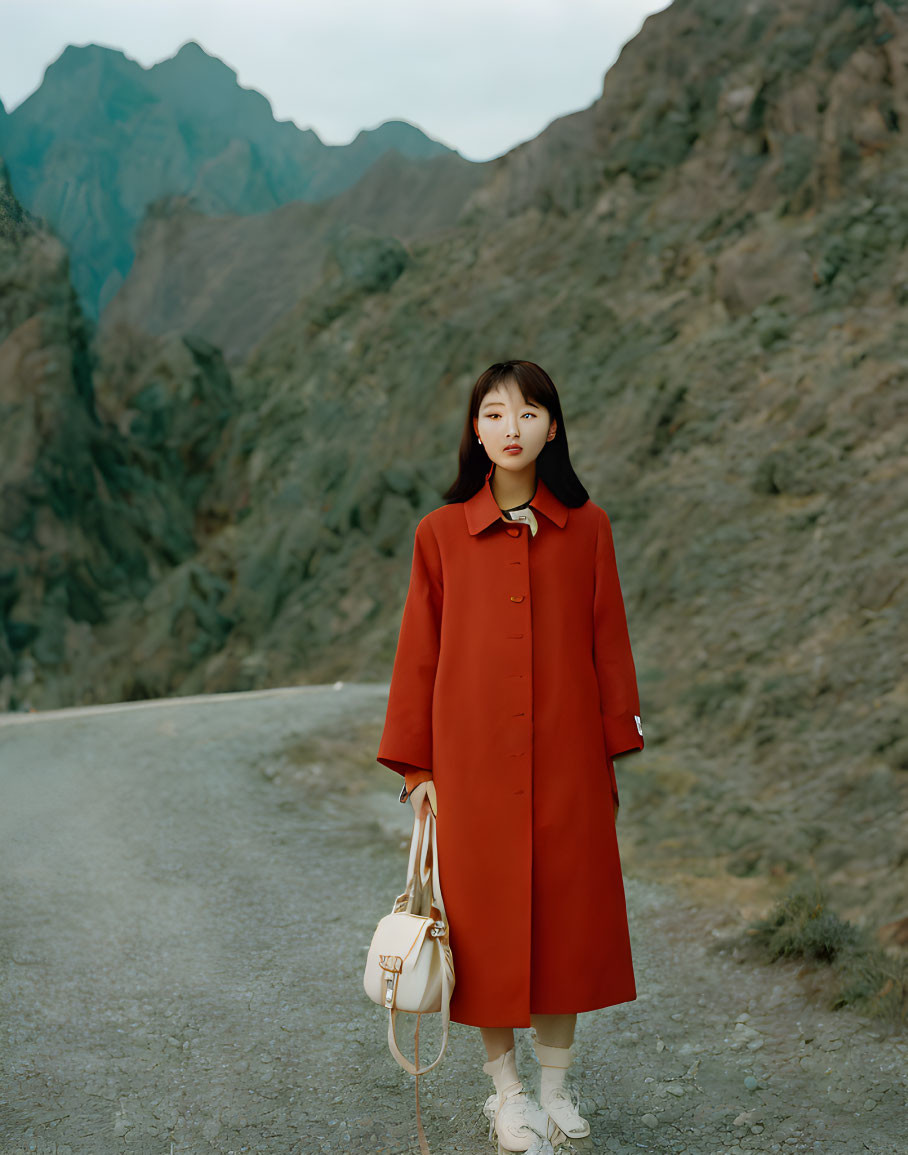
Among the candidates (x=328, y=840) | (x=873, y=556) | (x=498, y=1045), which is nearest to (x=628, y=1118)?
(x=498, y=1045)

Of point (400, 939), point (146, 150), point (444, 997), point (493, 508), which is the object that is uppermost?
point (146, 150)

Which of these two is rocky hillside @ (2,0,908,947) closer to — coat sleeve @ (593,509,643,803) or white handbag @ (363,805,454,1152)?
coat sleeve @ (593,509,643,803)

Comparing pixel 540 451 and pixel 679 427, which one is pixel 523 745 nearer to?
pixel 540 451

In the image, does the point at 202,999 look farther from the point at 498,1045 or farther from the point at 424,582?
the point at 424,582

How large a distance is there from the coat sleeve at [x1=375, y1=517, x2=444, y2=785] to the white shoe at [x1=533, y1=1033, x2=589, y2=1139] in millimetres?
802

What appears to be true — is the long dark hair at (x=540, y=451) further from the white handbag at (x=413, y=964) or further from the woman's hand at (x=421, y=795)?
the white handbag at (x=413, y=964)

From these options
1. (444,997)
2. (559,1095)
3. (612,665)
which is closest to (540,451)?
(612,665)

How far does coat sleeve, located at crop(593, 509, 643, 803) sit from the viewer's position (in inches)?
102

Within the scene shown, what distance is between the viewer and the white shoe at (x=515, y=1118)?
248 centimetres

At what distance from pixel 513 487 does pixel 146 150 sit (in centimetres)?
2734

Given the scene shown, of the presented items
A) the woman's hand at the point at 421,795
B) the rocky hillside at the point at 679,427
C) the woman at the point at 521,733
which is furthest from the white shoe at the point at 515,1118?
the rocky hillside at the point at 679,427

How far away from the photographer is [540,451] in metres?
2.67

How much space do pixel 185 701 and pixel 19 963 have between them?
5511 millimetres

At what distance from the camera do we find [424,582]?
269cm
